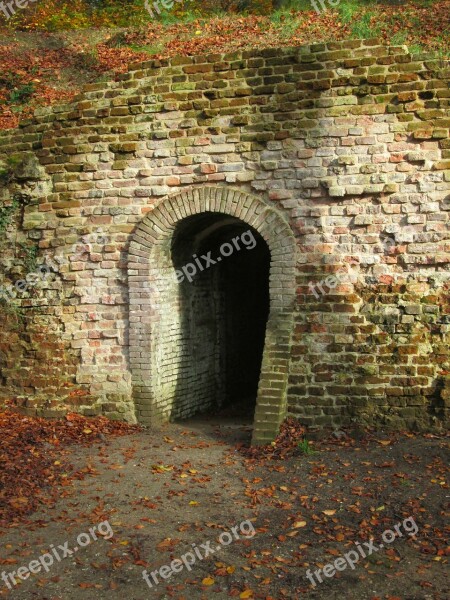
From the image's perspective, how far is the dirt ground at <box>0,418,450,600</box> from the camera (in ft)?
14.8

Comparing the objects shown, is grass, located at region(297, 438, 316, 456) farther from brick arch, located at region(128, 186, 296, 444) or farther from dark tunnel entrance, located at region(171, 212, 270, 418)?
dark tunnel entrance, located at region(171, 212, 270, 418)

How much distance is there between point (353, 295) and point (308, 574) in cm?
362

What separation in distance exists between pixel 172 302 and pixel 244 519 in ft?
12.5

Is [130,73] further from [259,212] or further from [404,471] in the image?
[404,471]

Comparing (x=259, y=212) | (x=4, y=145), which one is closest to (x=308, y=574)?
(x=259, y=212)

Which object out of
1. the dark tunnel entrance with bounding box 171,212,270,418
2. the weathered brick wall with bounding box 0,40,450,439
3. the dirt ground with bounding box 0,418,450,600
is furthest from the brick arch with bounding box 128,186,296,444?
the dirt ground with bounding box 0,418,450,600

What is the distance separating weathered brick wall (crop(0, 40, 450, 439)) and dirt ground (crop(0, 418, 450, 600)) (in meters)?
0.79

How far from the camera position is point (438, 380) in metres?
7.26

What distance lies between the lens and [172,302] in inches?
344

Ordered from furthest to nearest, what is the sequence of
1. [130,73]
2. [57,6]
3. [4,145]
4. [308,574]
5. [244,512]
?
[57,6] < [4,145] < [130,73] < [244,512] < [308,574]

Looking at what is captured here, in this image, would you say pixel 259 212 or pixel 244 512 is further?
pixel 259 212

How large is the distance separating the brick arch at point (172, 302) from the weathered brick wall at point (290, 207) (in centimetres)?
3

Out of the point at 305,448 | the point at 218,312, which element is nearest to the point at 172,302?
the point at 218,312

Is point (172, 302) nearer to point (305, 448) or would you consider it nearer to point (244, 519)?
point (305, 448)
